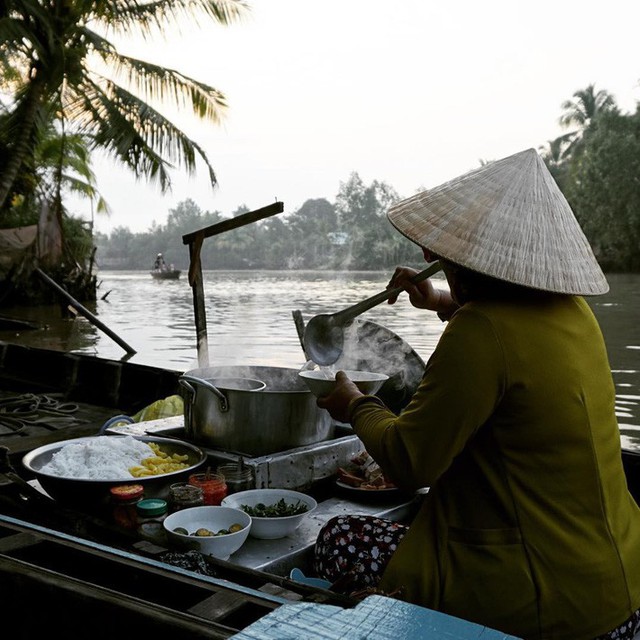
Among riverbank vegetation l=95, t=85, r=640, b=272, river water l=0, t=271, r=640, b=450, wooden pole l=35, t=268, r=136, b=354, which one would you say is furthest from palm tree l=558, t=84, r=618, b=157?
wooden pole l=35, t=268, r=136, b=354

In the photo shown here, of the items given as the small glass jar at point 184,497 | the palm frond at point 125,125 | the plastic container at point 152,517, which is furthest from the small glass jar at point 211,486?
the palm frond at point 125,125

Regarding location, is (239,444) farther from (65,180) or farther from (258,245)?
(258,245)

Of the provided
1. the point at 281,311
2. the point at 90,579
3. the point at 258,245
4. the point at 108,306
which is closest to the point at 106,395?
the point at 90,579

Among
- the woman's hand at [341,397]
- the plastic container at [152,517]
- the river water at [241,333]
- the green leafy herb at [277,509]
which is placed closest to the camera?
the woman's hand at [341,397]

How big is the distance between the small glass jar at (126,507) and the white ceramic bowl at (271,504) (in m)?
0.34

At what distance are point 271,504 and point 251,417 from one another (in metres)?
0.36

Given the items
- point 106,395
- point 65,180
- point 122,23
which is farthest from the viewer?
point 65,180

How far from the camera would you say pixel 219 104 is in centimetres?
1730

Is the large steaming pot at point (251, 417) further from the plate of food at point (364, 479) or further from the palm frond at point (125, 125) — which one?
the palm frond at point (125, 125)

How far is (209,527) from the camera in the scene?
8.42 ft

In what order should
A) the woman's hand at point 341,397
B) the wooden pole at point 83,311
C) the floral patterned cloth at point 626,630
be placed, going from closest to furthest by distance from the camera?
the floral patterned cloth at point 626,630 → the woman's hand at point 341,397 → the wooden pole at point 83,311

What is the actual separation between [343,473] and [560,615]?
158cm

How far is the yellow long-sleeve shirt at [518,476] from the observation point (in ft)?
5.26

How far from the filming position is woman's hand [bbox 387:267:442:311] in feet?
9.14
